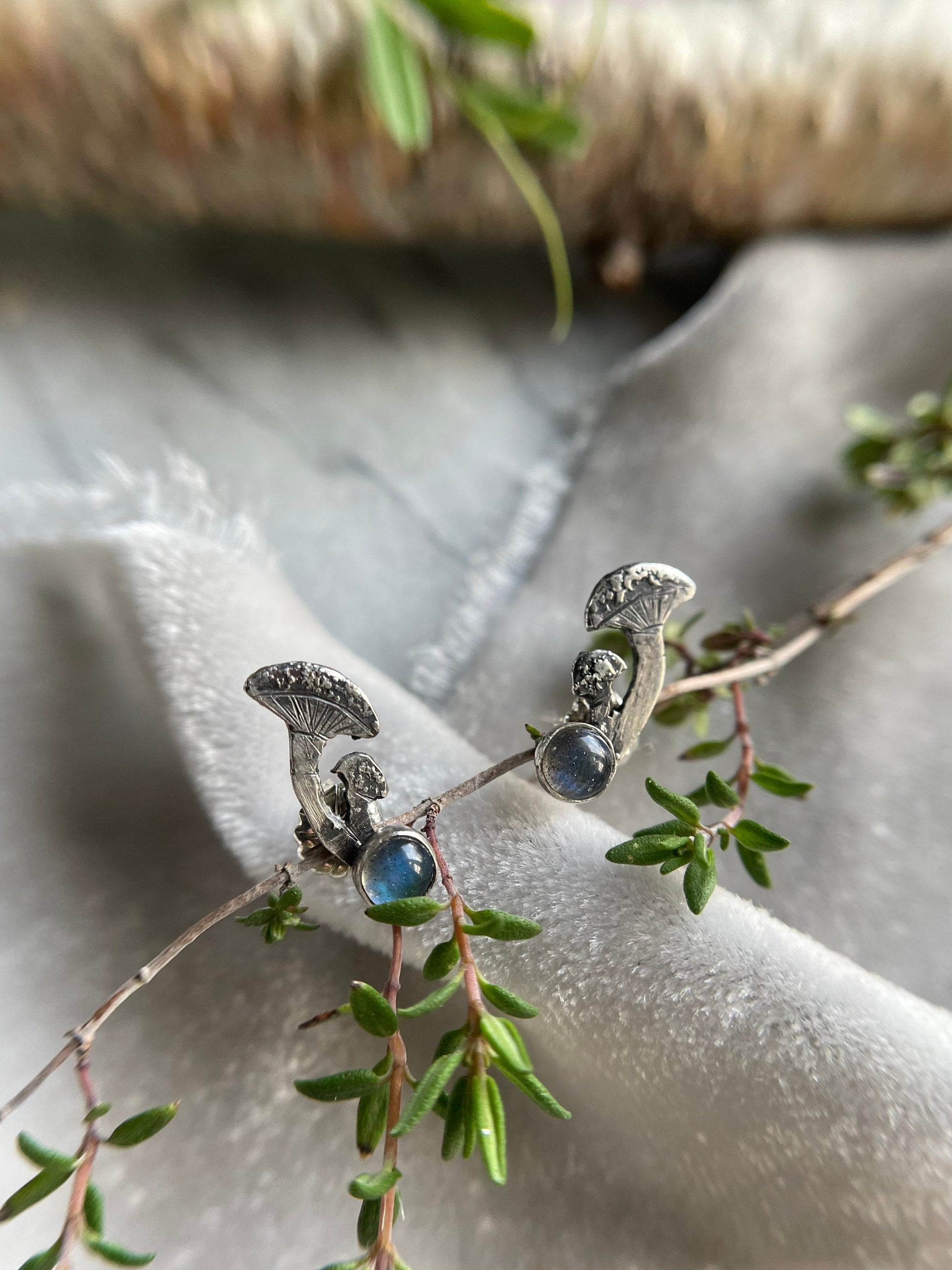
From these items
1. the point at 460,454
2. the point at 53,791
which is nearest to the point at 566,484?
the point at 460,454

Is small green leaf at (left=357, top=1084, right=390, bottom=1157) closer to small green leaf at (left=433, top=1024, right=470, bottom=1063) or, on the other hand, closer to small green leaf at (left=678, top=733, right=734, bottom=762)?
small green leaf at (left=433, top=1024, right=470, bottom=1063)

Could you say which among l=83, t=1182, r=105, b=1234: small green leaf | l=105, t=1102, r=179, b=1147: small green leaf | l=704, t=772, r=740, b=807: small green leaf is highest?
l=704, t=772, r=740, b=807: small green leaf

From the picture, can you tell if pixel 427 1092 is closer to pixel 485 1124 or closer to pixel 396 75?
pixel 485 1124

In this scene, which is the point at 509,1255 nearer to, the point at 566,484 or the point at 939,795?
the point at 939,795

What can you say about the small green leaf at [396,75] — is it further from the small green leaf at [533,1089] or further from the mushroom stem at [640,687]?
the small green leaf at [533,1089]

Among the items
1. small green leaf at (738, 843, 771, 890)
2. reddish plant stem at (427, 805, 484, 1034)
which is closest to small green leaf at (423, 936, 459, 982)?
reddish plant stem at (427, 805, 484, 1034)

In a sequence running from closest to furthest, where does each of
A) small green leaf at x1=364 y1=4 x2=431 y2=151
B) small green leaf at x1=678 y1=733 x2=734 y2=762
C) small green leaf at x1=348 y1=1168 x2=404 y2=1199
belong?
small green leaf at x1=348 y1=1168 x2=404 y2=1199 → small green leaf at x1=678 y1=733 x2=734 y2=762 → small green leaf at x1=364 y1=4 x2=431 y2=151

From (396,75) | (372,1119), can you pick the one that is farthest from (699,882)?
(396,75)
